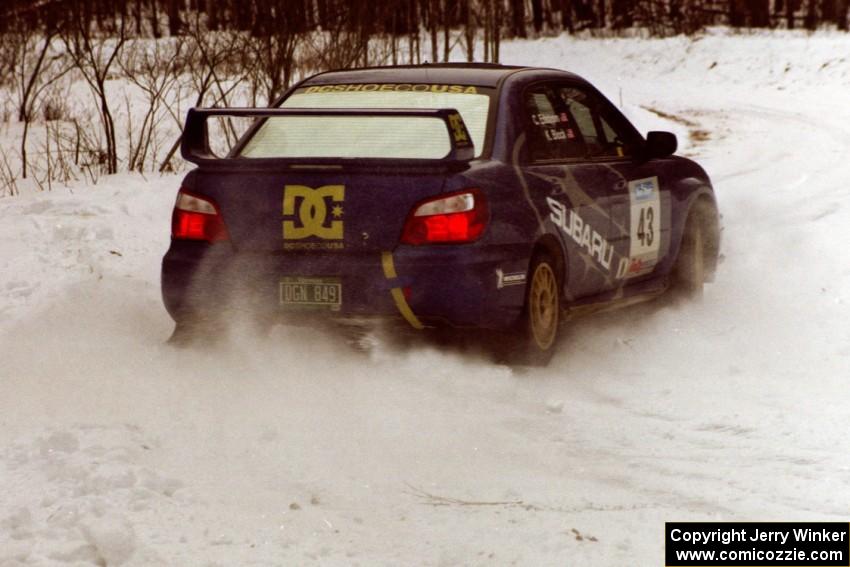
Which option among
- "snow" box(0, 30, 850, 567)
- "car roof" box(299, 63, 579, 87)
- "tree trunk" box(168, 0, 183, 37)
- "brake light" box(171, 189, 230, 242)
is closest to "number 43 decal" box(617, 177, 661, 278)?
"snow" box(0, 30, 850, 567)

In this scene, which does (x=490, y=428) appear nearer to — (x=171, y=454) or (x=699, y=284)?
(x=171, y=454)

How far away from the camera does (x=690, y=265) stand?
8781mm

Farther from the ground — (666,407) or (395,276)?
(395,276)

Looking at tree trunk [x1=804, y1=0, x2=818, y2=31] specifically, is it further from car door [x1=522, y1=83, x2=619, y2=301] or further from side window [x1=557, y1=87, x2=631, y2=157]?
car door [x1=522, y1=83, x2=619, y2=301]

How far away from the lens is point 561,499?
A: 500 cm

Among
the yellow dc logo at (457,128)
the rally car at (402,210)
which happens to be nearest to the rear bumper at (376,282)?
the rally car at (402,210)

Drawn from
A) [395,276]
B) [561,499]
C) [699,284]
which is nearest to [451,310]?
[395,276]

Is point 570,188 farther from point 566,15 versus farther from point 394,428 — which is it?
point 566,15

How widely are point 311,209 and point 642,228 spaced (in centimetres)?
233

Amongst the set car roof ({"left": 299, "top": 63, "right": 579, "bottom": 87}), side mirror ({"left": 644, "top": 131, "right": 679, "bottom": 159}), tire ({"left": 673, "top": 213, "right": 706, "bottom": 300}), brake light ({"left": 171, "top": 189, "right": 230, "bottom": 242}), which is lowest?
tire ({"left": 673, "top": 213, "right": 706, "bottom": 300})

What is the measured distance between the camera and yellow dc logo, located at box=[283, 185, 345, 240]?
21.5ft

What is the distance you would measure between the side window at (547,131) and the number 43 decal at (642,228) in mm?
542

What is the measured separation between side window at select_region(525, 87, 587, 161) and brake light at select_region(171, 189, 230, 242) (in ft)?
5.32

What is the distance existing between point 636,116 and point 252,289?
16538mm
